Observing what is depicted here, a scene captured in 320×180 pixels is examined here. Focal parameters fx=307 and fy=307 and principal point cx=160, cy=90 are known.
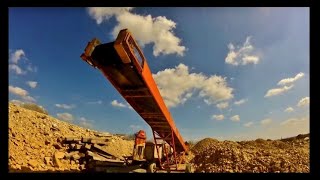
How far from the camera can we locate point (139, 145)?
1040 cm

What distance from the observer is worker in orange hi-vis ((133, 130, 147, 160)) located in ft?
33.9

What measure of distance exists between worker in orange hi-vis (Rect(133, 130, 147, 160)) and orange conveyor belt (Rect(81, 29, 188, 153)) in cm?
53

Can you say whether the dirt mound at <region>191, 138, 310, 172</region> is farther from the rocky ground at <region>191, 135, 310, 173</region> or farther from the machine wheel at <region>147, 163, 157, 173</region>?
the machine wheel at <region>147, 163, 157, 173</region>

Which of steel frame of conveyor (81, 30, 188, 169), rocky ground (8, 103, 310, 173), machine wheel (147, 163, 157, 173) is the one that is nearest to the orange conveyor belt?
steel frame of conveyor (81, 30, 188, 169)

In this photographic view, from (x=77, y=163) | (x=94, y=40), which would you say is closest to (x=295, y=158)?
(x=77, y=163)

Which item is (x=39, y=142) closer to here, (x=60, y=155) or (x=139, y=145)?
(x=60, y=155)

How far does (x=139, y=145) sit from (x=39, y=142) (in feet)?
15.7

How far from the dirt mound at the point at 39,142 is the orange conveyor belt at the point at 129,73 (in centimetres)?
414

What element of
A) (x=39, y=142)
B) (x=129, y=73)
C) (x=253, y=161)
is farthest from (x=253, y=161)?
(x=39, y=142)

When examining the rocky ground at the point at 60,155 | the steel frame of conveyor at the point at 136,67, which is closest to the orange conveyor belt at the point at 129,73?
the steel frame of conveyor at the point at 136,67

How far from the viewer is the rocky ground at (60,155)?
11227mm
